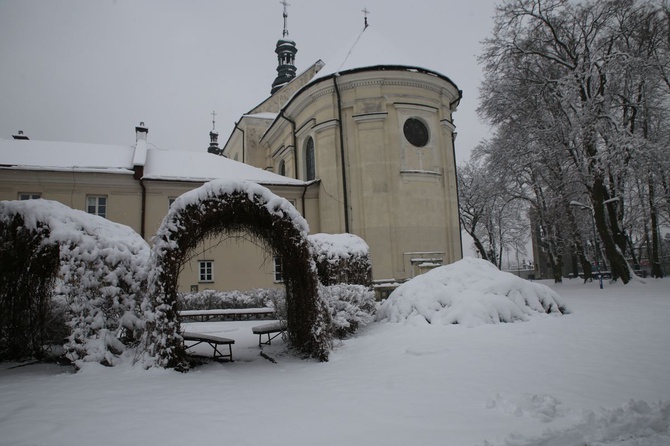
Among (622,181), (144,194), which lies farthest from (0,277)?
(622,181)

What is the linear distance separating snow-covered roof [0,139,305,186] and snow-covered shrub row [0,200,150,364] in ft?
40.1

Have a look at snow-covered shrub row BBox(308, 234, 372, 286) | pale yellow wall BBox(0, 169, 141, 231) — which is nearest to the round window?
snow-covered shrub row BBox(308, 234, 372, 286)

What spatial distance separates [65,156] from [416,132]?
59.7 ft

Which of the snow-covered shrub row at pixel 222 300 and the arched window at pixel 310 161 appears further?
the arched window at pixel 310 161

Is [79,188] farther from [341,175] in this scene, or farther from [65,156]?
[341,175]

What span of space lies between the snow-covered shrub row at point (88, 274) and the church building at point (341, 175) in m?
12.4

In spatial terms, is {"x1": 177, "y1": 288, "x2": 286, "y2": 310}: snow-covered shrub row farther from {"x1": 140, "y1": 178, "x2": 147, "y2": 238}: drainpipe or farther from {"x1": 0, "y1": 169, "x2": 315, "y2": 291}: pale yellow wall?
{"x1": 140, "y1": 178, "x2": 147, "y2": 238}: drainpipe

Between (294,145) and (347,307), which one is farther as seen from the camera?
(294,145)

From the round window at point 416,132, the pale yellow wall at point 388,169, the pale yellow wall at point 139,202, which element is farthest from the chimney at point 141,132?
the round window at point 416,132

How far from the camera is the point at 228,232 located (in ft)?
30.1

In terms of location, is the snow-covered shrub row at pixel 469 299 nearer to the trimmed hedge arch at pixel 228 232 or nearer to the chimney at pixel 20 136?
the trimmed hedge arch at pixel 228 232

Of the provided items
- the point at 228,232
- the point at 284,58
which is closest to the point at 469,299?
the point at 228,232

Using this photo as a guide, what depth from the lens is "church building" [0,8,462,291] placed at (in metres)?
21.3

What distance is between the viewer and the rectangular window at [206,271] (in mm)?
22000
